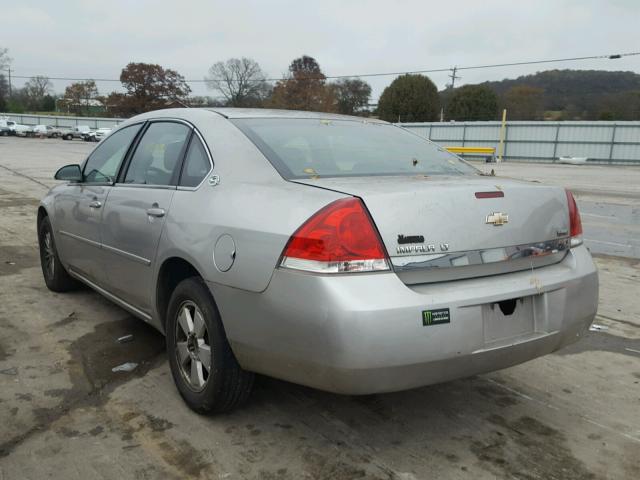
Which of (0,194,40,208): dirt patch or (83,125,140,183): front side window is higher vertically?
(83,125,140,183): front side window

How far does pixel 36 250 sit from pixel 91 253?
3449 mm

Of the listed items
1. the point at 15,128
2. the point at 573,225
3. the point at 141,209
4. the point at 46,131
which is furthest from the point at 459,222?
the point at 15,128

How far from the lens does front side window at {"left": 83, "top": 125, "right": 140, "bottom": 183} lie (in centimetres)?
402

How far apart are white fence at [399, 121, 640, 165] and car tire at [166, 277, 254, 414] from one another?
35689mm

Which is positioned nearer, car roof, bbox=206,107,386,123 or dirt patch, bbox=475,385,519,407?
dirt patch, bbox=475,385,519,407

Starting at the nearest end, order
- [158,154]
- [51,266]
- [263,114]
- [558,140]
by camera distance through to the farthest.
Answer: [263,114]
[158,154]
[51,266]
[558,140]

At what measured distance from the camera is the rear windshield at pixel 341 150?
2.92 metres

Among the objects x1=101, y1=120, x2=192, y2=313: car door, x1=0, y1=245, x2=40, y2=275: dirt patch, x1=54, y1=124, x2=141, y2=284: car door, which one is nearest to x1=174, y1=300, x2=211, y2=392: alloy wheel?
x1=101, y1=120, x2=192, y2=313: car door

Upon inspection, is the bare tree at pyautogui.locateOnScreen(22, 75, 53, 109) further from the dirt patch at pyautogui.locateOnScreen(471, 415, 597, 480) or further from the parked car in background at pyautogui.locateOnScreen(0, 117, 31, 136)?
the dirt patch at pyautogui.locateOnScreen(471, 415, 597, 480)

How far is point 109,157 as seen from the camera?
4219mm

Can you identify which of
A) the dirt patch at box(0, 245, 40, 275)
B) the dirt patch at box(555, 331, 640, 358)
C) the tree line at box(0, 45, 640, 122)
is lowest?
the dirt patch at box(0, 245, 40, 275)

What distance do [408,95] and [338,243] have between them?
6327 centimetres

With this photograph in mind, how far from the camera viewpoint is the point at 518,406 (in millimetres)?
3162

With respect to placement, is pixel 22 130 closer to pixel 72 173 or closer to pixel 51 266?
pixel 51 266
